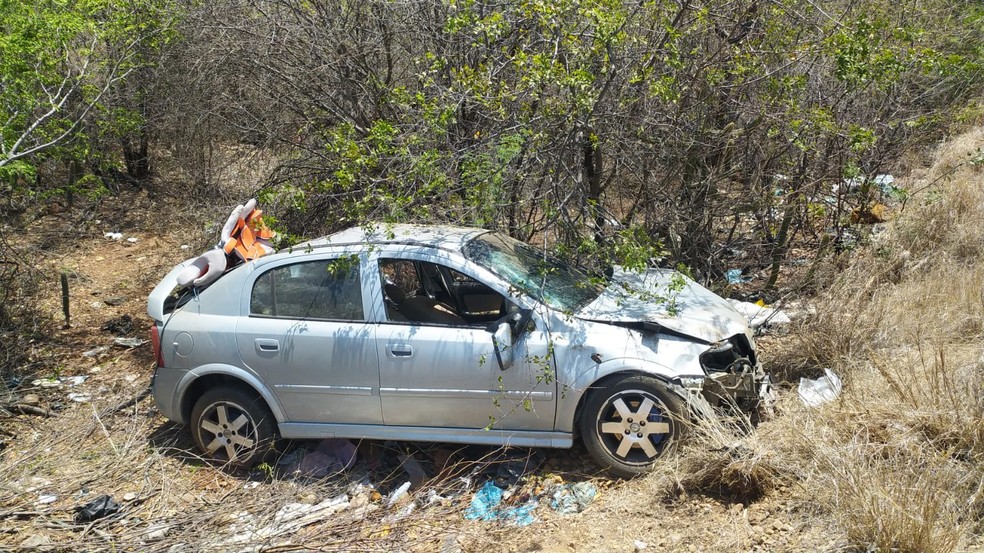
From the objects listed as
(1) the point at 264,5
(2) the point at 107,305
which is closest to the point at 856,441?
(1) the point at 264,5

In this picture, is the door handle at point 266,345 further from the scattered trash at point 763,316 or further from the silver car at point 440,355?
the scattered trash at point 763,316

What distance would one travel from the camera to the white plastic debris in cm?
527

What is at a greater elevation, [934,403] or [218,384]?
[934,403]

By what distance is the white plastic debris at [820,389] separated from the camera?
5275mm

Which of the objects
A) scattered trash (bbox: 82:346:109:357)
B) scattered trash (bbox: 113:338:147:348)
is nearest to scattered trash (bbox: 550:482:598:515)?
scattered trash (bbox: 113:338:147:348)

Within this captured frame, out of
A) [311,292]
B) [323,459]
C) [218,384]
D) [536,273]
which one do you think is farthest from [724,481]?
[218,384]

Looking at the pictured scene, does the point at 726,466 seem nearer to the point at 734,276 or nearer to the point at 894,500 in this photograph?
the point at 894,500

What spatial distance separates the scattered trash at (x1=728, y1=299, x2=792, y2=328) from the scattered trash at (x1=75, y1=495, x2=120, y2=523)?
4864 mm

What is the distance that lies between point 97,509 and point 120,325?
14.1 ft

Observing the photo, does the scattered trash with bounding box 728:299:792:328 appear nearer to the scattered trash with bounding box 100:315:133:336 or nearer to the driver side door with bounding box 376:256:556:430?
the driver side door with bounding box 376:256:556:430

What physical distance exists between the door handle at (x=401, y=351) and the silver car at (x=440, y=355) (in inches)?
0.6

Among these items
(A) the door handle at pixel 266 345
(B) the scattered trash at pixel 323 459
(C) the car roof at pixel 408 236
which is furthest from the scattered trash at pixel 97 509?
(C) the car roof at pixel 408 236

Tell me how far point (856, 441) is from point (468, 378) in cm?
232

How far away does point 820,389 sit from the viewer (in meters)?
5.47
